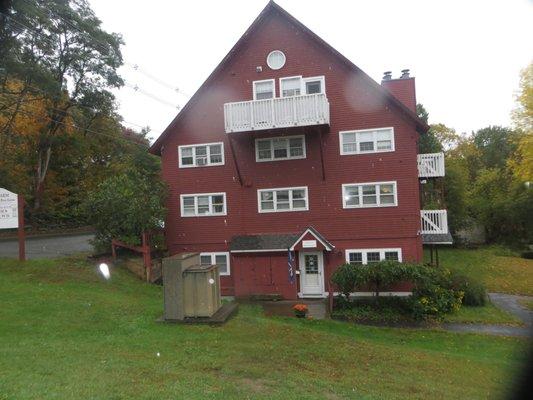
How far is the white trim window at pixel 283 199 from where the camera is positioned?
21.9 m

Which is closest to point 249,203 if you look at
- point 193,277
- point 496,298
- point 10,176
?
point 193,277

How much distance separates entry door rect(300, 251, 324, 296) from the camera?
21562 mm

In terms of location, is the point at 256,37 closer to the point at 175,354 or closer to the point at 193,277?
the point at 193,277

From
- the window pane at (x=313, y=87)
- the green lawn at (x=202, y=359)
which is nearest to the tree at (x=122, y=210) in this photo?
the green lawn at (x=202, y=359)

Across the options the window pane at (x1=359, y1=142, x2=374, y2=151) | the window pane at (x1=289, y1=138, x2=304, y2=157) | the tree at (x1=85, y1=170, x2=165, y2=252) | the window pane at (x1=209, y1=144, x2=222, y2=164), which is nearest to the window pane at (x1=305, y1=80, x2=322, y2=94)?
the window pane at (x1=289, y1=138, x2=304, y2=157)

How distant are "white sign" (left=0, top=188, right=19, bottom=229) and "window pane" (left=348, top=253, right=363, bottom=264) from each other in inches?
565

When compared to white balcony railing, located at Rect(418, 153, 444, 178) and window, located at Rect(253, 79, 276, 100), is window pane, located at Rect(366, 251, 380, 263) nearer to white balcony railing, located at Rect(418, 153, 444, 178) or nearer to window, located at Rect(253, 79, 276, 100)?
white balcony railing, located at Rect(418, 153, 444, 178)

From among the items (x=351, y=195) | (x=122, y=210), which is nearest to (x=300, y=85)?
(x=351, y=195)

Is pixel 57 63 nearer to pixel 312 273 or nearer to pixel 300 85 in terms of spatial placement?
pixel 300 85

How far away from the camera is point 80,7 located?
3356cm

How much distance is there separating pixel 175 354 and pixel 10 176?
30721mm

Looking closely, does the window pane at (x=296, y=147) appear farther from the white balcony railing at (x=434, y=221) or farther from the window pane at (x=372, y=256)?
the white balcony railing at (x=434, y=221)

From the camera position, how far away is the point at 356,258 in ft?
69.8

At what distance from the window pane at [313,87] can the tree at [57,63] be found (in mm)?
16703
